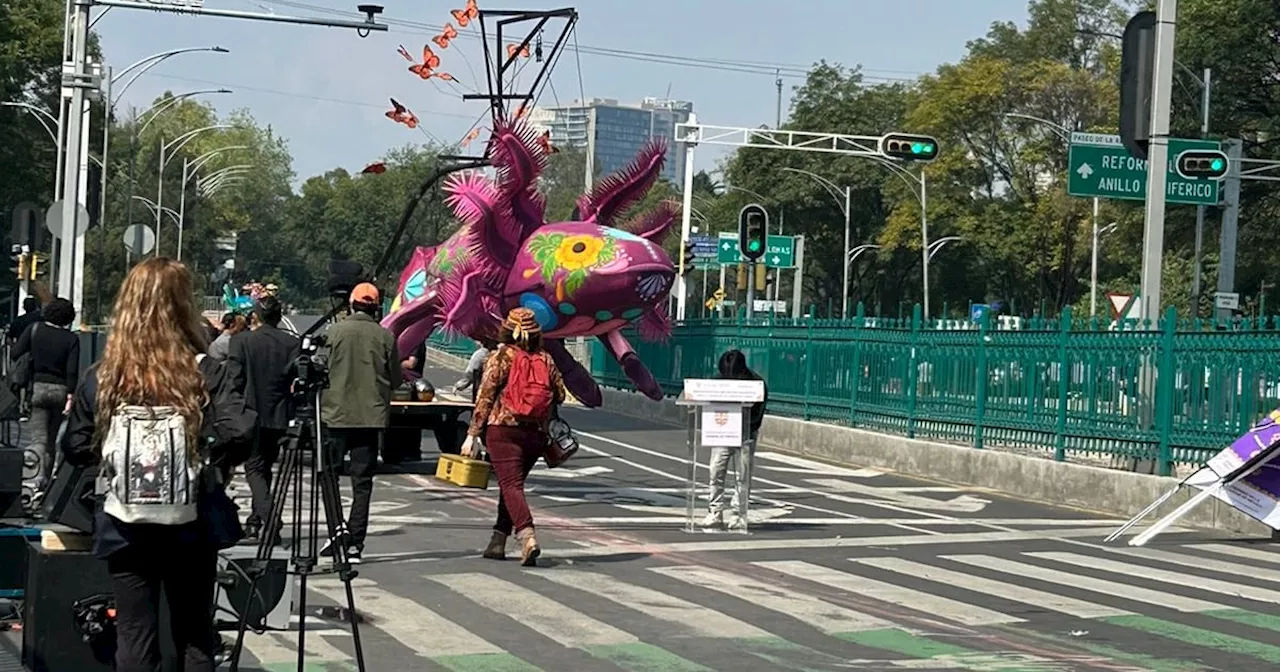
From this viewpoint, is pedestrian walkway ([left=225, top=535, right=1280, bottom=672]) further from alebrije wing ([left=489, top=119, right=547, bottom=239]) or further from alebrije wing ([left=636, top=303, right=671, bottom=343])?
alebrije wing ([left=636, top=303, right=671, bottom=343])

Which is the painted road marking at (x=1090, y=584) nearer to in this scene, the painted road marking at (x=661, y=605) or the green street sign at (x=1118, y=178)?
the painted road marking at (x=661, y=605)

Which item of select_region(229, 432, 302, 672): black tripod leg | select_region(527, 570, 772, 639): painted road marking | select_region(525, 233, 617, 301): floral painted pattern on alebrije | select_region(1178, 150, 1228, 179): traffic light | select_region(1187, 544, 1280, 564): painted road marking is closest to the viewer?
select_region(229, 432, 302, 672): black tripod leg

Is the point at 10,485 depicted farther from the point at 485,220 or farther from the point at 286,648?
the point at 485,220

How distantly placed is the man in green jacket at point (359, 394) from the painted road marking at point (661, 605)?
1.29 m

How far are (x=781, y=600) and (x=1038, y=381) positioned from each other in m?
10.7

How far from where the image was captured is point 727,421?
52.4 feet

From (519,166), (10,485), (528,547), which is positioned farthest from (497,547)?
(519,166)

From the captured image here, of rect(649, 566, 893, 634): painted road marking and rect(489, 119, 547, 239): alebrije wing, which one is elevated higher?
rect(489, 119, 547, 239): alebrije wing

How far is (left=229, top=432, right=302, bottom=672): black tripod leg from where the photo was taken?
7637mm

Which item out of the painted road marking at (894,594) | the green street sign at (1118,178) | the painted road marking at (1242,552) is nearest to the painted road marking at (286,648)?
the painted road marking at (894,594)

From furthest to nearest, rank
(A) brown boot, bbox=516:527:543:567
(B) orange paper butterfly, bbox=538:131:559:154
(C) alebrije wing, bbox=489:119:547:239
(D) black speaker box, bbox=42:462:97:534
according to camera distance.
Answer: (B) orange paper butterfly, bbox=538:131:559:154
(C) alebrije wing, bbox=489:119:547:239
(A) brown boot, bbox=516:527:543:567
(D) black speaker box, bbox=42:462:97:534

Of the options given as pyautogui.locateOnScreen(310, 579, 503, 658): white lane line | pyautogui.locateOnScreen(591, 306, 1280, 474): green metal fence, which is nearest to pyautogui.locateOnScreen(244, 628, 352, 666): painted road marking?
pyautogui.locateOnScreen(310, 579, 503, 658): white lane line

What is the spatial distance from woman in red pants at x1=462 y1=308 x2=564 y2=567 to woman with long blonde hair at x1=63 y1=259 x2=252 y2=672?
6.22 m

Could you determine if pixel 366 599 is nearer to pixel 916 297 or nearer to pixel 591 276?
pixel 591 276
